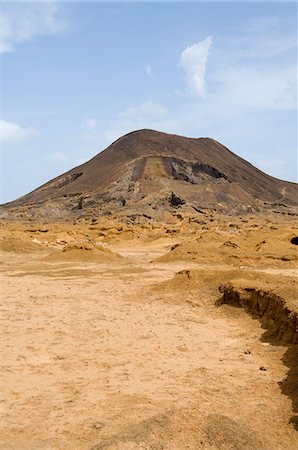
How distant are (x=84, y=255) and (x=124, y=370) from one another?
1710 centimetres

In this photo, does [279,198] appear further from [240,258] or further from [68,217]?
[240,258]

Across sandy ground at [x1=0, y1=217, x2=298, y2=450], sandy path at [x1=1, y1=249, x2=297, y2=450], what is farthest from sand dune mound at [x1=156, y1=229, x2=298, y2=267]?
sandy path at [x1=1, y1=249, x2=297, y2=450]

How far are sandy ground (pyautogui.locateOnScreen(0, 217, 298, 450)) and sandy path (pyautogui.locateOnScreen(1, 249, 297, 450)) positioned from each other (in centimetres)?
1

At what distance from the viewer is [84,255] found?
23703mm

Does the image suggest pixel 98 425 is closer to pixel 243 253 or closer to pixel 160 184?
pixel 243 253

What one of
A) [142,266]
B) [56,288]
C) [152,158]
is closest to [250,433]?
[56,288]

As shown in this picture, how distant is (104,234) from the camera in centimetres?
4222

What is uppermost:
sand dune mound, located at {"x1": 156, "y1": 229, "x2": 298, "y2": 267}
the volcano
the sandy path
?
the volcano

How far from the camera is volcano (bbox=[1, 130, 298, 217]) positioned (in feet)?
237

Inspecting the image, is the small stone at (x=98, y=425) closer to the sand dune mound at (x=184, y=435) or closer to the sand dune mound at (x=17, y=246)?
the sand dune mound at (x=184, y=435)

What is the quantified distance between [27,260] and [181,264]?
8226 millimetres

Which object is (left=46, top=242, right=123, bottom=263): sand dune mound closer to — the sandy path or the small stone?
the sandy path

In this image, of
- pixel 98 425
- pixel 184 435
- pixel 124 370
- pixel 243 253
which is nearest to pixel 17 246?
pixel 243 253

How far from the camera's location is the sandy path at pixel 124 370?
498 centimetres
